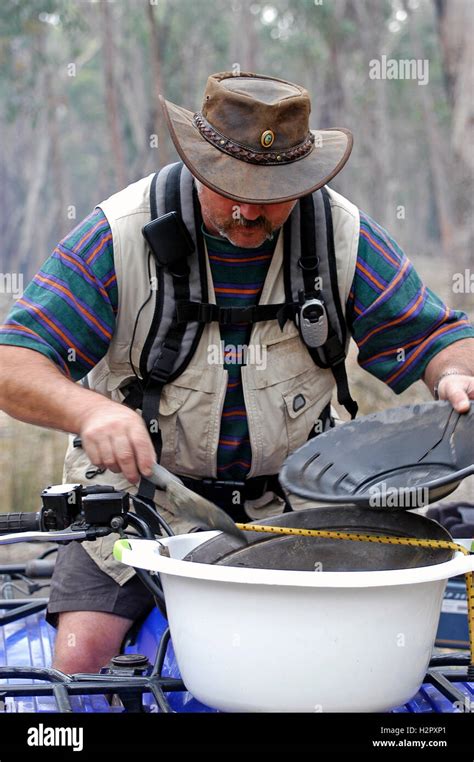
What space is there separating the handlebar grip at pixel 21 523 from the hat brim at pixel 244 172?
94 centimetres

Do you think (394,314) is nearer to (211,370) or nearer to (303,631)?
(211,370)

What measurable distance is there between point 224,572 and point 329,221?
1.43 meters

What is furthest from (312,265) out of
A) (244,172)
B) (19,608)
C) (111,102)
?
(111,102)

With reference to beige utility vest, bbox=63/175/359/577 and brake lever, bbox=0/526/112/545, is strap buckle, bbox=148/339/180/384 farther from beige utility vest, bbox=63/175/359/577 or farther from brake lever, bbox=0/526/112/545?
brake lever, bbox=0/526/112/545

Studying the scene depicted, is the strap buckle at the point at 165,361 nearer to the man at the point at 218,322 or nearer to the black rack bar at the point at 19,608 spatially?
the man at the point at 218,322

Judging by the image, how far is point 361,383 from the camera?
9.05m

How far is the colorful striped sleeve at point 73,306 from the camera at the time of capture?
117 inches

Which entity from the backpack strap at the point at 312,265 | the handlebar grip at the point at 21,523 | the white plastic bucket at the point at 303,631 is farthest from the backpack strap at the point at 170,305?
the white plastic bucket at the point at 303,631

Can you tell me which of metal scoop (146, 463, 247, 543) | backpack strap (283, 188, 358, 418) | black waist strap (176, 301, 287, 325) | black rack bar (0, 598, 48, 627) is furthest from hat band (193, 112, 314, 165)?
black rack bar (0, 598, 48, 627)

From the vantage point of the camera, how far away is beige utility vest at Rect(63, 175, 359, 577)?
122 inches

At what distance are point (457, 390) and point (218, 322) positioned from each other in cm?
75

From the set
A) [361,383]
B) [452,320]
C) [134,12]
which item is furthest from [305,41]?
[452,320]

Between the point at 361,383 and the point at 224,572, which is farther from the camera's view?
the point at 361,383

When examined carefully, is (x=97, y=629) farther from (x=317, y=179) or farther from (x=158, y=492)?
(x=317, y=179)
